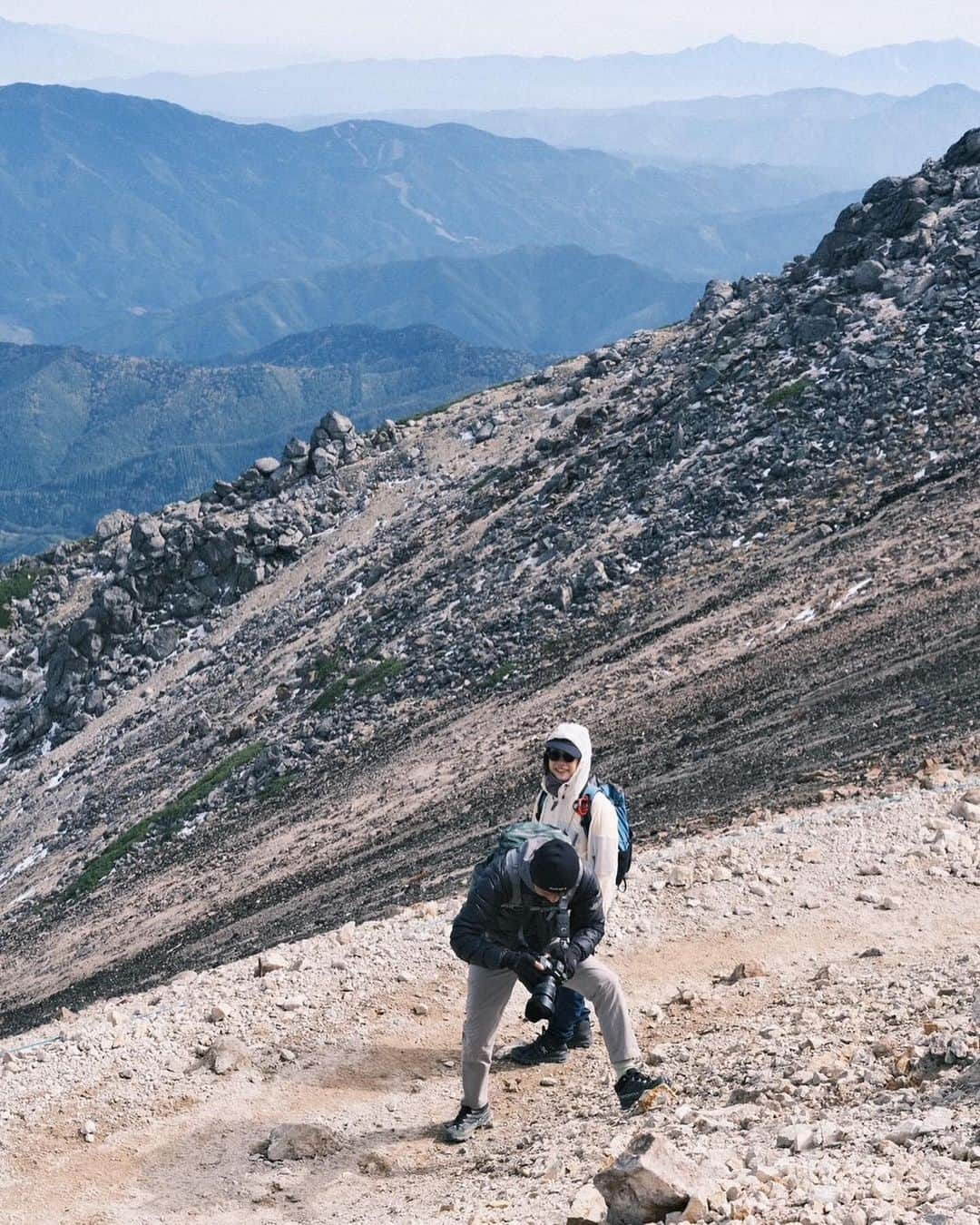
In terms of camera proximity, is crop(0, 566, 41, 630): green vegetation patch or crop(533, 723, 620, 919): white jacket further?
crop(0, 566, 41, 630): green vegetation patch

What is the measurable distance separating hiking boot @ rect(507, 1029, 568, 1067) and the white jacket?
163 centimetres

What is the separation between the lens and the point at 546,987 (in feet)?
35.6

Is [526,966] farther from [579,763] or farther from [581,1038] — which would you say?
[581,1038]

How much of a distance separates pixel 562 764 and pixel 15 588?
85.5 metres

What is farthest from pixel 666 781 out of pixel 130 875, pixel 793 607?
pixel 130 875

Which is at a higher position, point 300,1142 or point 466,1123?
point 466,1123

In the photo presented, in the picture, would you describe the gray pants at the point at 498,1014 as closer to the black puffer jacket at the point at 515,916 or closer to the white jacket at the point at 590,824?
the black puffer jacket at the point at 515,916

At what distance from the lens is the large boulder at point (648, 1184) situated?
8.47 meters

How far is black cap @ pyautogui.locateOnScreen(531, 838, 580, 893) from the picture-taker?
10672 mm

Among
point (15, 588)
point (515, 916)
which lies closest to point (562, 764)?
point (515, 916)

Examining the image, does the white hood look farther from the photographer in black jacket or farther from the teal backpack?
the photographer in black jacket

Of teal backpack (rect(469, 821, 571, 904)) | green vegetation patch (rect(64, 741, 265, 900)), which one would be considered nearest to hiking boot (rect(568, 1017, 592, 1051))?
teal backpack (rect(469, 821, 571, 904))

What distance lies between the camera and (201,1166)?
1173 cm

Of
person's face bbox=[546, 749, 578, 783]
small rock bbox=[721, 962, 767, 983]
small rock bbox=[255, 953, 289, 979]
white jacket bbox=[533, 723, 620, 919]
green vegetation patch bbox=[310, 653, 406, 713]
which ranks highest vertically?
person's face bbox=[546, 749, 578, 783]
